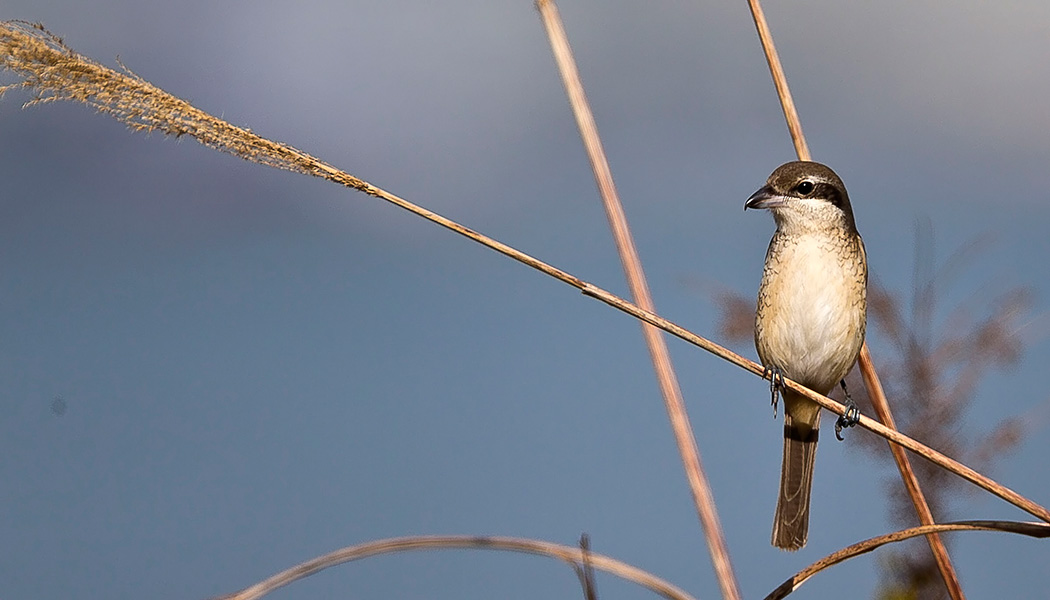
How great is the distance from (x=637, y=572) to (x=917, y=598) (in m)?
0.70

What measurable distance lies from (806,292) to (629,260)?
0.67 m

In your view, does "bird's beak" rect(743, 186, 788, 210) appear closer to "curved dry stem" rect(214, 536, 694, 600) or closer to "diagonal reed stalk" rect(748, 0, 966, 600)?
"diagonal reed stalk" rect(748, 0, 966, 600)

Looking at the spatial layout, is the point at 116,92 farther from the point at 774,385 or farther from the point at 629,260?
the point at 774,385

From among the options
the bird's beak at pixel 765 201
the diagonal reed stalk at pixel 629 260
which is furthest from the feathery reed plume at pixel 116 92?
the bird's beak at pixel 765 201

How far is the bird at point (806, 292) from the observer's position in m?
1.93

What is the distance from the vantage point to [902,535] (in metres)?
1.14

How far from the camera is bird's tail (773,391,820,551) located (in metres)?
1.89

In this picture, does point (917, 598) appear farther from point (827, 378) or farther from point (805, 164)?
point (805, 164)

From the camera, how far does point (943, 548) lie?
4.63 ft

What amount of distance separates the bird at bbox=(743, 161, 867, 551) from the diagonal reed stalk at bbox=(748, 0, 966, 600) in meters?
0.32

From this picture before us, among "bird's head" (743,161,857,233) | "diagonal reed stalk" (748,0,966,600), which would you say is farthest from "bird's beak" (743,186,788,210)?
"diagonal reed stalk" (748,0,966,600)

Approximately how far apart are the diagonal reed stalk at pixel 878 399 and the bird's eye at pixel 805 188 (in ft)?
1.02

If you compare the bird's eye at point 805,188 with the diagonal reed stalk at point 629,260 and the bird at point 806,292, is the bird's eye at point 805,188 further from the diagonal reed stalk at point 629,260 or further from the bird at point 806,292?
the diagonal reed stalk at point 629,260

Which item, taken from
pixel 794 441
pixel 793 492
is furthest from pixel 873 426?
pixel 794 441
